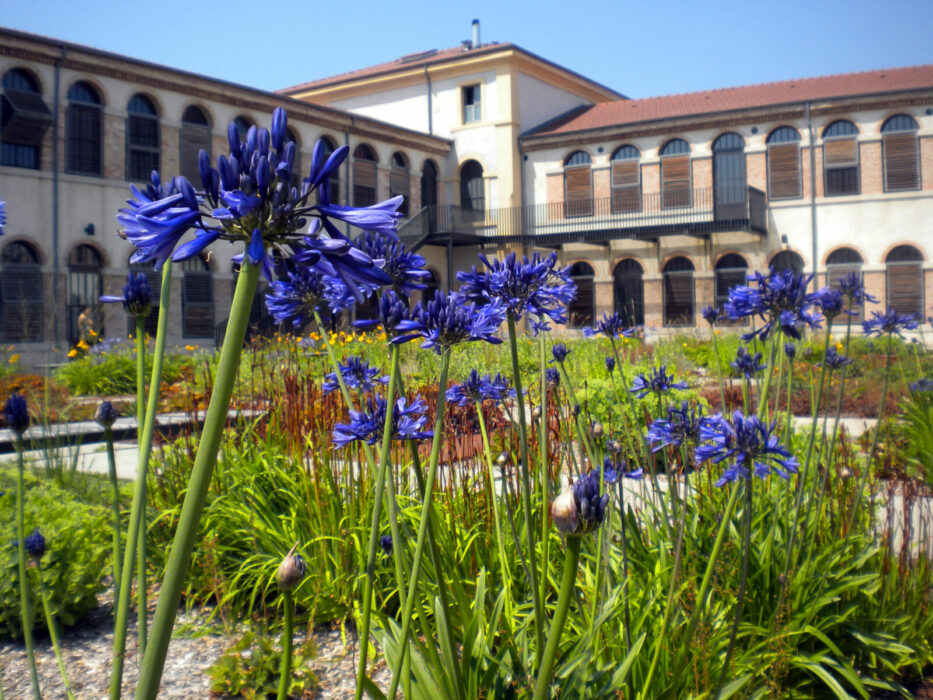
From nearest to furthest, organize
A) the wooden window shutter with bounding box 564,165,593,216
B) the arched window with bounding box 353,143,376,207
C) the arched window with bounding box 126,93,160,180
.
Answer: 1. the arched window with bounding box 126,93,160,180
2. the arched window with bounding box 353,143,376,207
3. the wooden window shutter with bounding box 564,165,593,216

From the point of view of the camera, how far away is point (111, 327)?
19219 mm

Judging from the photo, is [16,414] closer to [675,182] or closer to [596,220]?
[675,182]

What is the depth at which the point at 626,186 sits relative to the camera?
89.5 feet

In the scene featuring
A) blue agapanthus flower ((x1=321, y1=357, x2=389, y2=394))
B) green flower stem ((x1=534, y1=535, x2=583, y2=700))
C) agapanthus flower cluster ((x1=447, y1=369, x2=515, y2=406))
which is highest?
blue agapanthus flower ((x1=321, y1=357, x2=389, y2=394))

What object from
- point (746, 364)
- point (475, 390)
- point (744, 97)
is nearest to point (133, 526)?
point (475, 390)

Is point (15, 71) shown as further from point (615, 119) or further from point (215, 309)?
point (615, 119)

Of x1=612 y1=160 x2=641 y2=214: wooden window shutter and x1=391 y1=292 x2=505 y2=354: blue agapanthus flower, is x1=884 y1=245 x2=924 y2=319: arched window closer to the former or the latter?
x1=612 y1=160 x2=641 y2=214: wooden window shutter

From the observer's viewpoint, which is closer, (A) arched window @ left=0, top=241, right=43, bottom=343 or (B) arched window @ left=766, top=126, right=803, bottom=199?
(A) arched window @ left=0, top=241, right=43, bottom=343

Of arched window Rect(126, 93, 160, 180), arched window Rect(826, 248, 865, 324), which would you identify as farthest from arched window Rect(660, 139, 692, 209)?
arched window Rect(126, 93, 160, 180)

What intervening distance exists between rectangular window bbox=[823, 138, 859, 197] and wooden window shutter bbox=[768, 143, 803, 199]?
86 centimetres

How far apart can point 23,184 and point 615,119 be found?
19.5m

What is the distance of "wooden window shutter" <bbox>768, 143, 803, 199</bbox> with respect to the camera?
82.0ft

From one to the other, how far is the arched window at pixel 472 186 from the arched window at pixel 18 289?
50.7 ft

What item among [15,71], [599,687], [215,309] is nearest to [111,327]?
[215,309]
